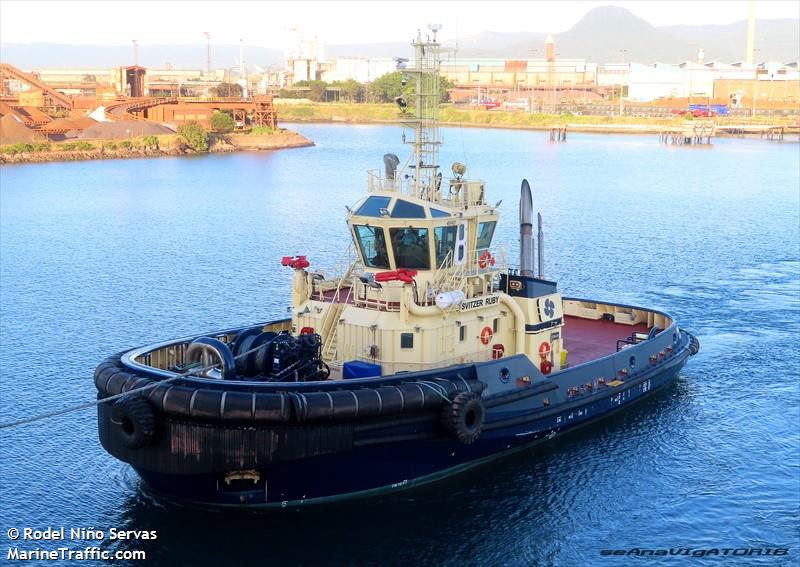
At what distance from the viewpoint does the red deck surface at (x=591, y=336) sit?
816 inches

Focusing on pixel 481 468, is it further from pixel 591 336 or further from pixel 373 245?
pixel 591 336

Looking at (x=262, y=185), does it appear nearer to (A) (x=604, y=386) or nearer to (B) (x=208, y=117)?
(B) (x=208, y=117)

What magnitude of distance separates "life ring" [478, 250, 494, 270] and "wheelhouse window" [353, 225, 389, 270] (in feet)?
6.26

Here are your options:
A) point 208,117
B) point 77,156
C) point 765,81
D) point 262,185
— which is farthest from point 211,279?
point 765,81

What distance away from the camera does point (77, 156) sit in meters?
79.7

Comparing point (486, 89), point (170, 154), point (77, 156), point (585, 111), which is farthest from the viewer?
point (486, 89)

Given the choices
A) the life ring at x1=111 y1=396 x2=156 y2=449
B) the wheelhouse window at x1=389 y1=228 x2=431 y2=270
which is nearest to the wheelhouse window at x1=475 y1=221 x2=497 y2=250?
the wheelhouse window at x1=389 y1=228 x2=431 y2=270

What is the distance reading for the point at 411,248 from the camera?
682 inches

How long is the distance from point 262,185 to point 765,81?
12662 cm

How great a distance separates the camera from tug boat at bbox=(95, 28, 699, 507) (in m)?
14.2

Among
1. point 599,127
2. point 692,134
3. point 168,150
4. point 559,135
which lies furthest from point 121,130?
point 599,127

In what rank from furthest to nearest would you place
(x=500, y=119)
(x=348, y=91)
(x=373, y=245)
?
(x=348, y=91) < (x=500, y=119) < (x=373, y=245)

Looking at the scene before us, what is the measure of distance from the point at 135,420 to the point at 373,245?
5.59 m

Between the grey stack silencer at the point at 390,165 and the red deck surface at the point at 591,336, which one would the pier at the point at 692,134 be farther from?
the grey stack silencer at the point at 390,165
